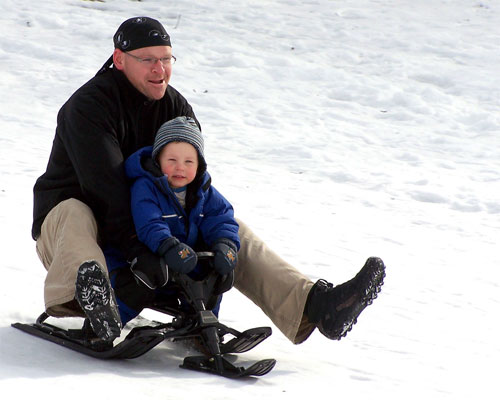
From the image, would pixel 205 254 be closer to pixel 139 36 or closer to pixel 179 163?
pixel 179 163

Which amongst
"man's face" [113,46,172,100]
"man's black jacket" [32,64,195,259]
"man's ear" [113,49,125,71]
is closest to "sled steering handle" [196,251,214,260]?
"man's black jacket" [32,64,195,259]

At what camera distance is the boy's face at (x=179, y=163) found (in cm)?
358

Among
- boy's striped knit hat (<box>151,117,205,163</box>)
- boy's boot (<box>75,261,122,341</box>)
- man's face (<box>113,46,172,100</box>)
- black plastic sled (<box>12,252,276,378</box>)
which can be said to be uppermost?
man's face (<box>113,46,172,100</box>)

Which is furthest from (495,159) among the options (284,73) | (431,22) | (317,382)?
(317,382)

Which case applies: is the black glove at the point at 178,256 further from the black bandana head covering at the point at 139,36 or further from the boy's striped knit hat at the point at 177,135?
the black bandana head covering at the point at 139,36

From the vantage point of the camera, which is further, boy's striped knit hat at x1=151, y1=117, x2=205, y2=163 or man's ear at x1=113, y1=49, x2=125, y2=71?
man's ear at x1=113, y1=49, x2=125, y2=71

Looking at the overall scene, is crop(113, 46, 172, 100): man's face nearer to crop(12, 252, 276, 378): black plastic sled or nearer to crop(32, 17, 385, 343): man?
crop(32, 17, 385, 343): man

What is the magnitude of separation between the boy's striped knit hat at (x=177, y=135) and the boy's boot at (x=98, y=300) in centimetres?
68

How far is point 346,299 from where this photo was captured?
133 inches

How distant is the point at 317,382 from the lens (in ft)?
11.1

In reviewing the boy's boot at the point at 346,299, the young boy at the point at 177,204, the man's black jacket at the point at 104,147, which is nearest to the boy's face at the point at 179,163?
the young boy at the point at 177,204

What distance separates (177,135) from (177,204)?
30cm

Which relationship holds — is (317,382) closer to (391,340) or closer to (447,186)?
(391,340)

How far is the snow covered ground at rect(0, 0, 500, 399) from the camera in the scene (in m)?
3.51
